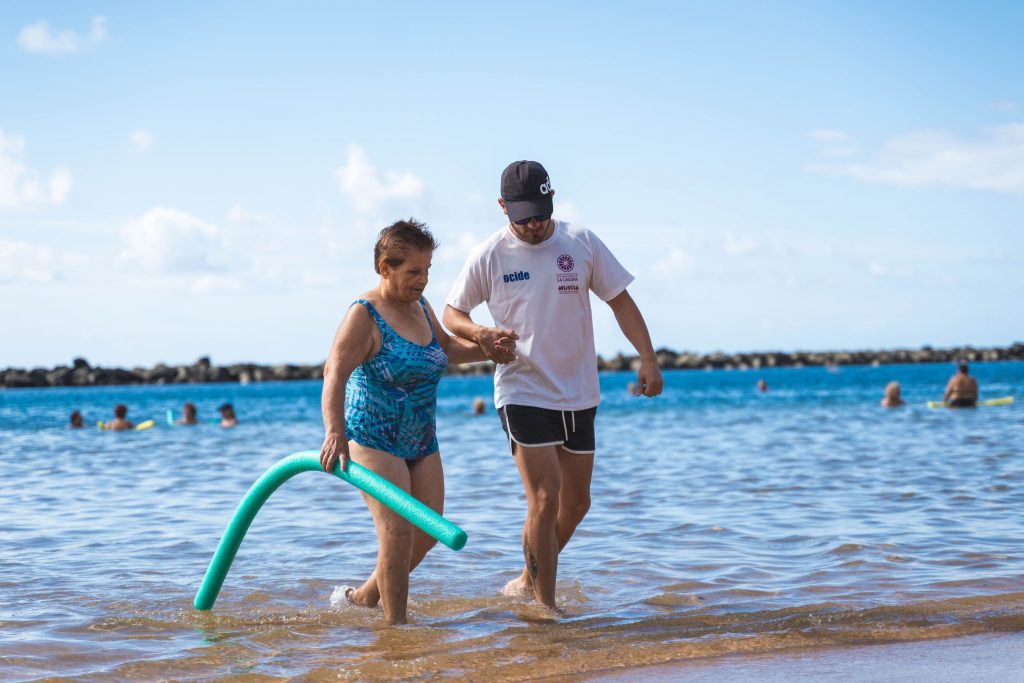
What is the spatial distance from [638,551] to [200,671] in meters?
3.90

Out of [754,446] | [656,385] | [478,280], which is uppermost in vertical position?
[478,280]

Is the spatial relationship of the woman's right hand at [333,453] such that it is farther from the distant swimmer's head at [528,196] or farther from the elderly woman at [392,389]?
the distant swimmer's head at [528,196]

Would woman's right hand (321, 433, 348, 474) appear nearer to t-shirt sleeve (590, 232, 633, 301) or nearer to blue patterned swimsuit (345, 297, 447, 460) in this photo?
blue patterned swimsuit (345, 297, 447, 460)

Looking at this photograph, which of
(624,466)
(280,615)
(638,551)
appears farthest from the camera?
(624,466)

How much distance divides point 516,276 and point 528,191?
17.4 inches

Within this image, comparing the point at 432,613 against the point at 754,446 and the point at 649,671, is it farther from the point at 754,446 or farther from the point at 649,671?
the point at 754,446

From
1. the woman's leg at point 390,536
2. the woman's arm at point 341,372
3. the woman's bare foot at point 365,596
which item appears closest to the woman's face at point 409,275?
the woman's arm at point 341,372

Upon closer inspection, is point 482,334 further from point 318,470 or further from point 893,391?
point 893,391

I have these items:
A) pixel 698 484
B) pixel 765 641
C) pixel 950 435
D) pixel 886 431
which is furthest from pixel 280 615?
pixel 886 431

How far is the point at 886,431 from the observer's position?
66.8 ft

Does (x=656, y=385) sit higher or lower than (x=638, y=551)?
higher

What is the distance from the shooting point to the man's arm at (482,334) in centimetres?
511

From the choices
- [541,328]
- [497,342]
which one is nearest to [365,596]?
[497,342]

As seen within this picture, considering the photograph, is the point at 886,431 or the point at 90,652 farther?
the point at 886,431
